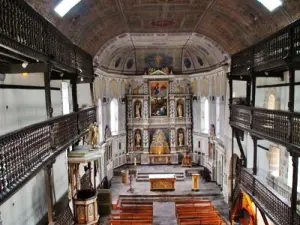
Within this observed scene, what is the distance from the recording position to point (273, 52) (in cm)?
1076

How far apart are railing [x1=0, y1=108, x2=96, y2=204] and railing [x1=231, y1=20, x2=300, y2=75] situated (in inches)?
291

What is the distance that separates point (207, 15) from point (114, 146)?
13327mm

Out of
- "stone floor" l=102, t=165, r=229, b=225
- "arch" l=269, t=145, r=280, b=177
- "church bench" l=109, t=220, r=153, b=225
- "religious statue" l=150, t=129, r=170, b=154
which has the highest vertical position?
"arch" l=269, t=145, r=280, b=177

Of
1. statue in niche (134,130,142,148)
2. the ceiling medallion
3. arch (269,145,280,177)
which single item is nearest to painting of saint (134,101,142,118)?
statue in niche (134,130,142,148)

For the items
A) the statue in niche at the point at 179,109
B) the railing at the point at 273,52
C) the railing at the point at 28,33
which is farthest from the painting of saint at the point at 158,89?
the railing at the point at 28,33

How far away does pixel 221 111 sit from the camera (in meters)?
20.4

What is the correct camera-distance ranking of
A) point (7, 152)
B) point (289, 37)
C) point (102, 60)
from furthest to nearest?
1. point (102, 60)
2. point (289, 37)
3. point (7, 152)

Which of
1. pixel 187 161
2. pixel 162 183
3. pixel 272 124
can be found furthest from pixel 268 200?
pixel 187 161

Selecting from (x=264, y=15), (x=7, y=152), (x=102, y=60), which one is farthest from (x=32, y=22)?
(x=102, y=60)

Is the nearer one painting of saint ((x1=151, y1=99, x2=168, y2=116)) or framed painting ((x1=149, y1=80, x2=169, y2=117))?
framed painting ((x1=149, y1=80, x2=169, y2=117))

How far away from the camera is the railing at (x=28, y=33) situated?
6062mm

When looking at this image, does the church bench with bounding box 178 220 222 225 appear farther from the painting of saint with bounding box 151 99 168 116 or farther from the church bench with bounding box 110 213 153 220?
the painting of saint with bounding box 151 99 168 116

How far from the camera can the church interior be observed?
8.83 metres

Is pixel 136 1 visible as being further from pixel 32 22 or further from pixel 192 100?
pixel 192 100
